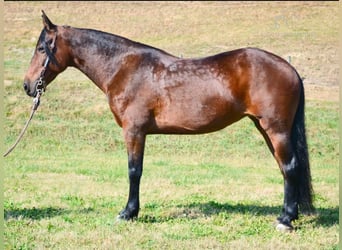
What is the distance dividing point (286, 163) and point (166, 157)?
7450mm

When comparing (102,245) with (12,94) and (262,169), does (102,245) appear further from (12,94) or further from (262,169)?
(12,94)

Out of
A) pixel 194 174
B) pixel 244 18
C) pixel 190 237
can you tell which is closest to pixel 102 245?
pixel 190 237

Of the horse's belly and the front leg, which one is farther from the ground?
the horse's belly

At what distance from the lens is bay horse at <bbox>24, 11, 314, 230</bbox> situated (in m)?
5.75

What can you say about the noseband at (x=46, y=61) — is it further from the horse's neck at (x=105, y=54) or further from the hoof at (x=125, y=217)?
the hoof at (x=125, y=217)

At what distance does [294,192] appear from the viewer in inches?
234

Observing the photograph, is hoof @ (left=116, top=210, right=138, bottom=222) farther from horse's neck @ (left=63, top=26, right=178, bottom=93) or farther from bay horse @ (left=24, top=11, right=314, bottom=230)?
horse's neck @ (left=63, top=26, right=178, bottom=93)

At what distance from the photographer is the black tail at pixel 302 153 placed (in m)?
5.94

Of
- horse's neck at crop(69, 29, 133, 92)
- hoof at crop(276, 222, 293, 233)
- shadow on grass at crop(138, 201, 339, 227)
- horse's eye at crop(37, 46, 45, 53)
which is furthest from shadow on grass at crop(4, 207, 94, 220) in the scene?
hoof at crop(276, 222, 293, 233)

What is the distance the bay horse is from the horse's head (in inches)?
0.5

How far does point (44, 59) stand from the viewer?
20.1 ft

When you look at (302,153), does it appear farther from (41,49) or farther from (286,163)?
(41,49)

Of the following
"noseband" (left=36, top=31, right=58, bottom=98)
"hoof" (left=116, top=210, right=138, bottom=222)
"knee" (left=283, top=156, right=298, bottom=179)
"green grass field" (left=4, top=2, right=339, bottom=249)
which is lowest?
"green grass field" (left=4, top=2, right=339, bottom=249)

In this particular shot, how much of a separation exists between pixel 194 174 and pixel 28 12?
17.0m
